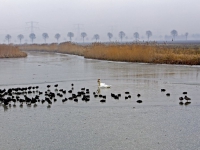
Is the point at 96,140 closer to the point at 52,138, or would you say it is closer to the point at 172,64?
the point at 52,138

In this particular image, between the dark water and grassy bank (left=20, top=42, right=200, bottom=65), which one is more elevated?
grassy bank (left=20, top=42, right=200, bottom=65)

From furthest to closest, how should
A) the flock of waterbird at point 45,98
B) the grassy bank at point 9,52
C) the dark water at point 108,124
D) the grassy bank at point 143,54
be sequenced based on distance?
the grassy bank at point 9,52
the grassy bank at point 143,54
the flock of waterbird at point 45,98
the dark water at point 108,124

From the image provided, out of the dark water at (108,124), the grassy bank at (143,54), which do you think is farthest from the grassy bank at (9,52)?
the dark water at (108,124)

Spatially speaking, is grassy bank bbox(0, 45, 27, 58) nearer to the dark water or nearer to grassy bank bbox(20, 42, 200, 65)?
grassy bank bbox(20, 42, 200, 65)

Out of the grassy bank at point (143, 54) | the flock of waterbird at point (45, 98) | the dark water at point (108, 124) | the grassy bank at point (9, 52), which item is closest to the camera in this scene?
the dark water at point (108, 124)

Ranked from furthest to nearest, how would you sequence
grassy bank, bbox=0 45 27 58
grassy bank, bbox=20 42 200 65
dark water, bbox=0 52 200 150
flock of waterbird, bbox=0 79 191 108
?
grassy bank, bbox=0 45 27 58
grassy bank, bbox=20 42 200 65
flock of waterbird, bbox=0 79 191 108
dark water, bbox=0 52 200 150

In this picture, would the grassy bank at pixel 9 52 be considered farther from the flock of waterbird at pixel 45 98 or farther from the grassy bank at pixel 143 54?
the flock of waterbird at pixel 45 98

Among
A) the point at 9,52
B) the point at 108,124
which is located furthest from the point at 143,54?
the point at 9,52

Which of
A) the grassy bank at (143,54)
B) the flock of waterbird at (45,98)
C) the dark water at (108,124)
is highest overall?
the grassy bank at (143,54)

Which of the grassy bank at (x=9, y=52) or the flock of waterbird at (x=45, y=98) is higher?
the grassy bank at (x=9, y=52)

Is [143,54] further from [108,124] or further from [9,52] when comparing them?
[9,52]

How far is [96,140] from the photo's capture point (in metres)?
8.32

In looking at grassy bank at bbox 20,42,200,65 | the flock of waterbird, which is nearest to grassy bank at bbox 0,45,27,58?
grassy bank at bbox 20,42,200,65

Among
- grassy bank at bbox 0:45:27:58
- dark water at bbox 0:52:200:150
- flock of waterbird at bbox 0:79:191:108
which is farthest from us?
grassy bank at bbox 0:45:27:58
